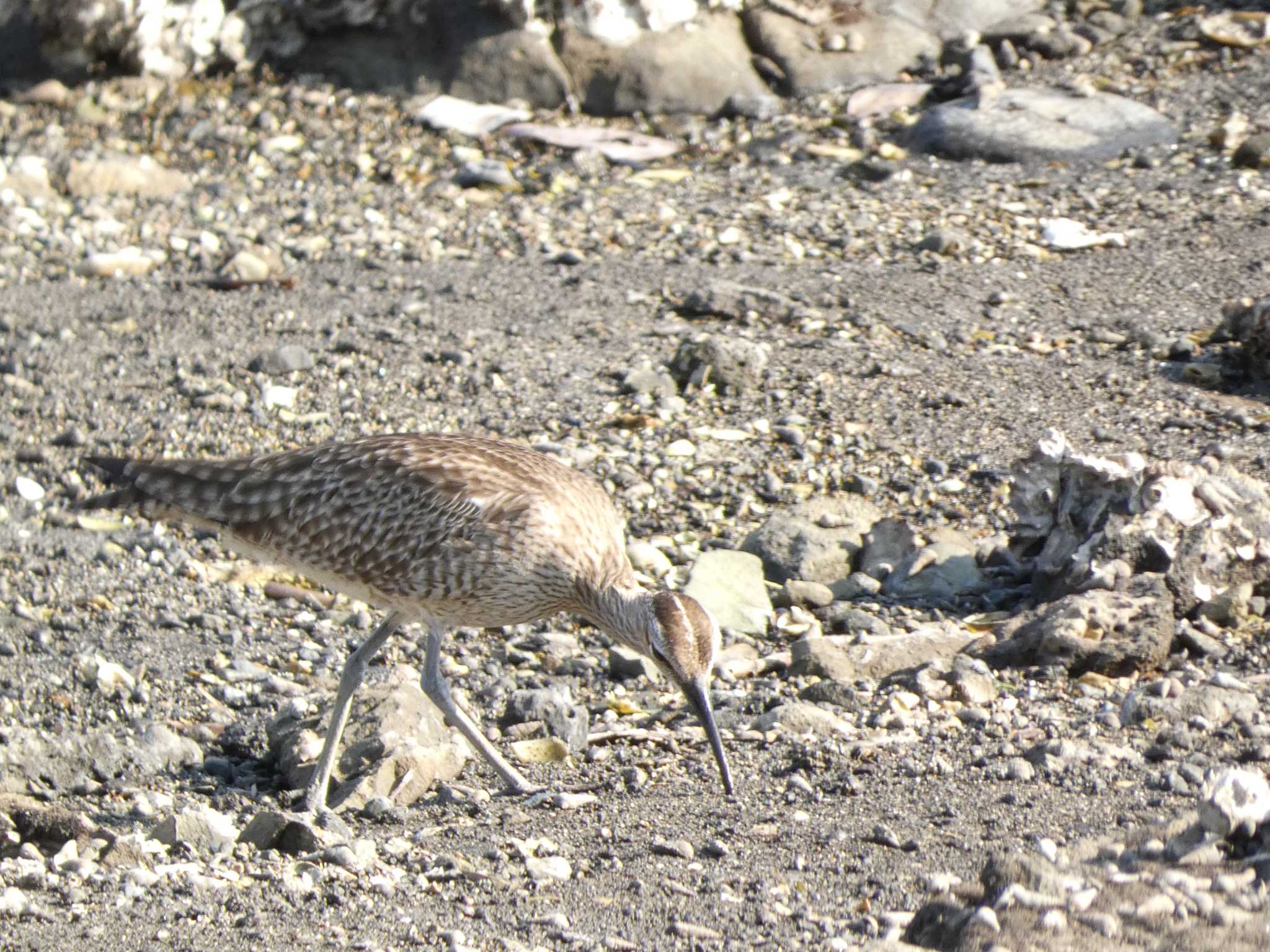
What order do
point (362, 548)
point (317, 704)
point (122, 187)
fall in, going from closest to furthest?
point (362, 548) < point (317, 704) < point (122, 187)

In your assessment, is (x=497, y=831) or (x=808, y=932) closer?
(x=808, y=932)

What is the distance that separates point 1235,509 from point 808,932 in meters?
3.22

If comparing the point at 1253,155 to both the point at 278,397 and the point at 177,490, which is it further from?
the point at 177,490

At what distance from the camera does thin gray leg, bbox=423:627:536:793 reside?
6.16 m

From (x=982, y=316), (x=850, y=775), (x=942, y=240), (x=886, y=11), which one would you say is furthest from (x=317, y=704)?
(x=886, y=11)

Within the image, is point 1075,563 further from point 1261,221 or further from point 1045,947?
point 1261,221

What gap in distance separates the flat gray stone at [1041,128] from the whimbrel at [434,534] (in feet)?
20.8

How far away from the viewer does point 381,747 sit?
6.43 m

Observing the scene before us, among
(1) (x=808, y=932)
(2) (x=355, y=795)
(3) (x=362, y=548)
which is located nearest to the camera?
(1) (x=808, y=932)

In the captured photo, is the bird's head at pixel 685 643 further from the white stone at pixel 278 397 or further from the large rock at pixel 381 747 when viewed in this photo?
the white stone at pixel 278 397

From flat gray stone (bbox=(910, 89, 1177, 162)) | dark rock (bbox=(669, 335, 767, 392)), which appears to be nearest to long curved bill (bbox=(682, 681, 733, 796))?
dark rock (bbox=(669, 335, 767, 392))

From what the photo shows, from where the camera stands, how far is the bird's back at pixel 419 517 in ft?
20.9

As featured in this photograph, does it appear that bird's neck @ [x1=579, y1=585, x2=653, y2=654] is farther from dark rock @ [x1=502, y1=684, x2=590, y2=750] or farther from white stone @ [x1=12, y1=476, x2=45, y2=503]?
white stone @ [x1=12, y1=476, x2=45, y2=503]

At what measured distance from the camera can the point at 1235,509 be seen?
6805 millimetres
